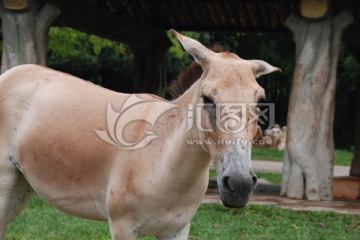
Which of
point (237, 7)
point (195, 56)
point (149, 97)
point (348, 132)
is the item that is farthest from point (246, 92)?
point (348, 132)

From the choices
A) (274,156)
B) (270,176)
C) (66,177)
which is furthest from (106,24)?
(274,156)

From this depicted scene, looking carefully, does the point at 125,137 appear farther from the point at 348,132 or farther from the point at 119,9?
the point at 348,132

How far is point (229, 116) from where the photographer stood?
285cm

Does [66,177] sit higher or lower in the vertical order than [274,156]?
higher

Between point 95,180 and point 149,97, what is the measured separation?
55 cm

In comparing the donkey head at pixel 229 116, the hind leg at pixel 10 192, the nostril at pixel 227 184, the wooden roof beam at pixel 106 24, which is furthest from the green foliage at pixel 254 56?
the nostril at pixel 227 184

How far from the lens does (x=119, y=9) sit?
12234mm

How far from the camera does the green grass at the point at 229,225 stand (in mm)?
5820

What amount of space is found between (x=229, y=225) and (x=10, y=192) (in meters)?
3.01

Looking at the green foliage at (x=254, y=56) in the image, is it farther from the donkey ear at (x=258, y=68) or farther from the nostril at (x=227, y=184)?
the nostril at (x=227, y=184)

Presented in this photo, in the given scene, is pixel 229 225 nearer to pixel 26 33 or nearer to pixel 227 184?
pixel 26 33

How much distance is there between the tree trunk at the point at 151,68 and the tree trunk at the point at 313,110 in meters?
5.63

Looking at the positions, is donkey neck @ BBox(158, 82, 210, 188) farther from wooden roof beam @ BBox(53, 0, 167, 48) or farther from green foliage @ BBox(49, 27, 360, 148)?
green foliage @ BBox(49, 27, 360, 148)

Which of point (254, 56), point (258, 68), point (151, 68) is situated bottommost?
point (254, 56)
